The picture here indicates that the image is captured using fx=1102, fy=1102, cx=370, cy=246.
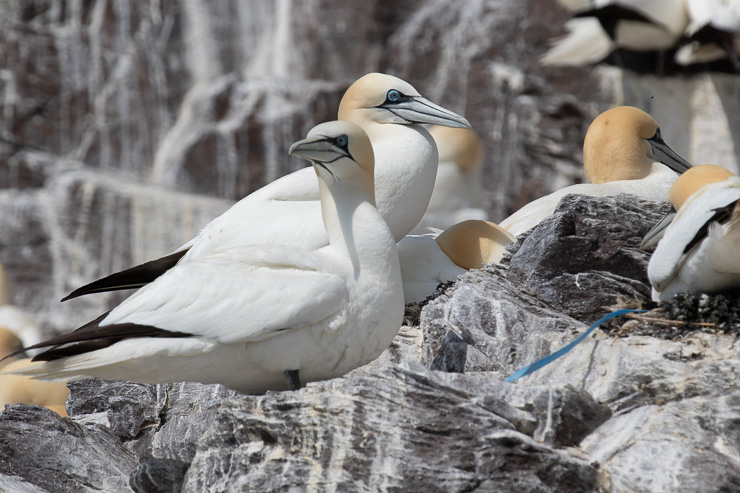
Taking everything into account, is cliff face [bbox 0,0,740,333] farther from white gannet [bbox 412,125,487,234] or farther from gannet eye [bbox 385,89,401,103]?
gannet eye [bbox 385,89,401,103]

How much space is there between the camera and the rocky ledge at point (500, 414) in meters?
3.40

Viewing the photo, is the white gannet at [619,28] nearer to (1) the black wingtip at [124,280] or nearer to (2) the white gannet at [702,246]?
(2) the white gannet at [702,246]

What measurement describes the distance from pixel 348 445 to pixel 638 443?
918 millimetres

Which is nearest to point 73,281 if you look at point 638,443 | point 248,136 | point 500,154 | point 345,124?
point 248,136

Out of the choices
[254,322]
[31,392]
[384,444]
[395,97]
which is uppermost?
[395,97]

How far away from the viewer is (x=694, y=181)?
4703 mm

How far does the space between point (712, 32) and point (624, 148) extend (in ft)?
18.2

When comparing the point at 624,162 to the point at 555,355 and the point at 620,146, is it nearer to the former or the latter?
the point at 620,146

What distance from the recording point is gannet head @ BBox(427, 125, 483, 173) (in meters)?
9.76

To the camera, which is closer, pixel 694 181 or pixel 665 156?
pixel 694 181

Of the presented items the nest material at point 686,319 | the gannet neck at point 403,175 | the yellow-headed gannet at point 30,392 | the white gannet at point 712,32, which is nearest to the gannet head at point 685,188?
the nest material at point 686,319

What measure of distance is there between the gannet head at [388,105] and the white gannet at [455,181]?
3536 mm

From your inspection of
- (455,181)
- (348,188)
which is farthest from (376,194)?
(455,181)

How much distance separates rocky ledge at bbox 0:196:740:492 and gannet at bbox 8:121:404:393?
161mm
